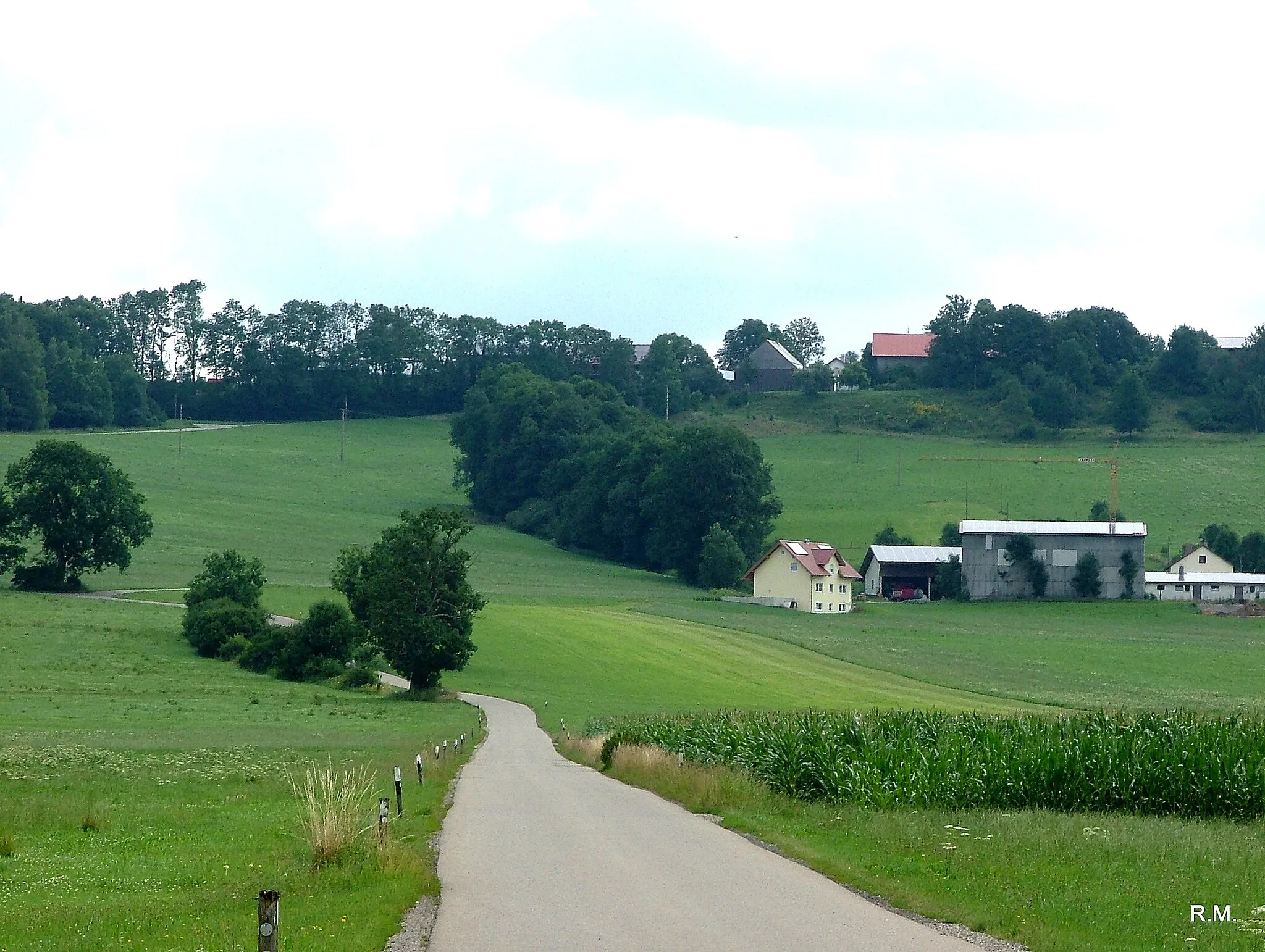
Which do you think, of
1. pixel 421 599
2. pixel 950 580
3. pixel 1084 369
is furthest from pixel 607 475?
pixel 1084 369

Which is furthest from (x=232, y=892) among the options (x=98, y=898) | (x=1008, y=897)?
(x=1008, y=897)

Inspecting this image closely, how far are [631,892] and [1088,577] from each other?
9588 cm

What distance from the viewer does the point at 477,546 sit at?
384ft

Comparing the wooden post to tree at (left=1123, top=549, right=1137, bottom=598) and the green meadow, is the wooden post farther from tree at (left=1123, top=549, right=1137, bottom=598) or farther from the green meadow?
tree at (left=1123, top=549, right=1137, bottom=598)

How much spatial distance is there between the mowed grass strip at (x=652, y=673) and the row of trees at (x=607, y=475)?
3252cm

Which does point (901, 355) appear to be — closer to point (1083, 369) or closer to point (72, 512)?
point (1083, 369)

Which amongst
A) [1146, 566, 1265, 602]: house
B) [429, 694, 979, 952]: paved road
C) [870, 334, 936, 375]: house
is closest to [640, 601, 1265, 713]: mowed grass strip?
[1146, 566, 1265, 602]: house

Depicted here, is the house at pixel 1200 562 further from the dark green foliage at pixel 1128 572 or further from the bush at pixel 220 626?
the bush at pixel 220 626

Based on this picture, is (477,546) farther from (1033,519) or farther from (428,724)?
(428,724)

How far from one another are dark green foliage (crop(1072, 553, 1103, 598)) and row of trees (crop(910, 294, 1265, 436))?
50.6 metres

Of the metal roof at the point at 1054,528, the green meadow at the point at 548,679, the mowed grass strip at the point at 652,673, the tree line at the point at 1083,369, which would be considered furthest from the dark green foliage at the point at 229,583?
the tree line at the point at 1083,369

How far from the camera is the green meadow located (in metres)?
14.3

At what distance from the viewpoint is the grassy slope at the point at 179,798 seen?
1322cm

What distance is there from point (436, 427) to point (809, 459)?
162 feet
